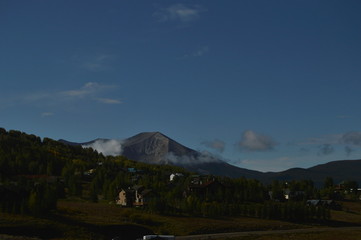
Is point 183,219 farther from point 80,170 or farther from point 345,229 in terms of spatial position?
point 80,170

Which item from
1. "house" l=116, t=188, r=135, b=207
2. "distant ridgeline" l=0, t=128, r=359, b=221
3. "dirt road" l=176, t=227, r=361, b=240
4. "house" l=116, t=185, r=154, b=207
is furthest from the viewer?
"house" l=116, t=185, r=154, b=207

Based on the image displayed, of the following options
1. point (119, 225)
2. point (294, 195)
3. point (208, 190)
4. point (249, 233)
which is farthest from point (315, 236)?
point (294, 195)

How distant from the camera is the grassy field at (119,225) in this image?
69.9 metres

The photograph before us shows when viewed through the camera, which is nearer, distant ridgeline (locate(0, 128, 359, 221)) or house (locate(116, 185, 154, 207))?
distant ridgeline (locate(0, 128, 359, 221))

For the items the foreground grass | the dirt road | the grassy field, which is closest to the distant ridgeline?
the grassy field

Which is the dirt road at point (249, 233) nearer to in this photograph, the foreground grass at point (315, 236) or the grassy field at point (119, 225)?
the foreground grass at point (315, 236)

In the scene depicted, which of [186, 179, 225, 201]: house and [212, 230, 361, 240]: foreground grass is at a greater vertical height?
[186, 179, 225, 201]: house

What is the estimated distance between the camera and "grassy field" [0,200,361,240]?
69869mm

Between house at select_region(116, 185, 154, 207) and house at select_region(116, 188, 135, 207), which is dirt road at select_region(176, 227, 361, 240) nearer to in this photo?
house at select_region(116, 185, 154, 207)

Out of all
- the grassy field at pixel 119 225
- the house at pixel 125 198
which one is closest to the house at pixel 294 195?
the grassy field at pixel 119 225

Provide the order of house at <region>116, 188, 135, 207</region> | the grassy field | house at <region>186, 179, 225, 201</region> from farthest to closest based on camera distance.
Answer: house at <region>186, 179, 225, 201</region> → house at <region>116, 188, 135, 207</region> → the grassy field

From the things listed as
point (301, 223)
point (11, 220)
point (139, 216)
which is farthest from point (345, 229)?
point (11, 220)

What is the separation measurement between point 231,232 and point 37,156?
13550cm

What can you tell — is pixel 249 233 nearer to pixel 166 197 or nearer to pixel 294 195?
pixel 166 197
